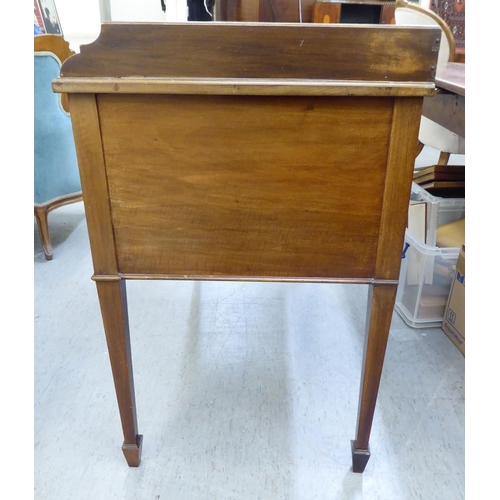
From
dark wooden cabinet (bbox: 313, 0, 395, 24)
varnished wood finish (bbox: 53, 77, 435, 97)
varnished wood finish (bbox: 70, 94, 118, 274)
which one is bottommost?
varnished wood finish (bbox: 70, 94, 118, 274)

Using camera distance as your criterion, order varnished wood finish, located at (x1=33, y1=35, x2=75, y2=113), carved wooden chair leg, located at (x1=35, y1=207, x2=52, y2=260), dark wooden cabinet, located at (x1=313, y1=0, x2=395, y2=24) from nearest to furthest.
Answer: varnished wood finish, located at (x1=33, y1=35, x2=75, y2=113) → carved wooden chair leg, located at (x1=35, y1=207, x2=52, y2=260) → dark wooden cabinet, located at (x1=313, y1=0, x2=395, y2=24)

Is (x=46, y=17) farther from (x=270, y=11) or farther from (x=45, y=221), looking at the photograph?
Answer: (x=270, y=11)

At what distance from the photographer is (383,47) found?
595 mm

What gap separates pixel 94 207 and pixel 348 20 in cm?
231

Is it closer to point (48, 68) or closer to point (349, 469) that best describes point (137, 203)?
point (349, 469)

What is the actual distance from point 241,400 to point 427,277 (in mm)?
693

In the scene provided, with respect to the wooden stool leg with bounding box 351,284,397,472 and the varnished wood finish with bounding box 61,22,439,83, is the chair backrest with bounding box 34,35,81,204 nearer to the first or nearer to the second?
the varnished wood finish with bounding box 61,22,439,83

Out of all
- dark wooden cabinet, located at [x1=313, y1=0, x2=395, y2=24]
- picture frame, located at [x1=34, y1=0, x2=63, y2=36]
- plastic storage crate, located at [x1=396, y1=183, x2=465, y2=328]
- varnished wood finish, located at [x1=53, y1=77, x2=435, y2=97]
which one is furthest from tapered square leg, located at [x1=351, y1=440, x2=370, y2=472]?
picture frame, located at [x1=34, y1=0, x2=63, y2=36]

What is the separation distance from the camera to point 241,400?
3.76ft

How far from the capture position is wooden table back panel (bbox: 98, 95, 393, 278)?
635 mm

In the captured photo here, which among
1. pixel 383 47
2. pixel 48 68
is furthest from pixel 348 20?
pixel 383 47

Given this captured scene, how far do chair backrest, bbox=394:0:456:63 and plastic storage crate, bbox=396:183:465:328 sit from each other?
653 millimetres

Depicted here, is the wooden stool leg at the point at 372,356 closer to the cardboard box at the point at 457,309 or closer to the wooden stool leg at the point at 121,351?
the wooden stool leg at the point at 121,351

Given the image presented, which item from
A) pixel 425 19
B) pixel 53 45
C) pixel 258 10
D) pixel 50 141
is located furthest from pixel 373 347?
pixel 53 45
